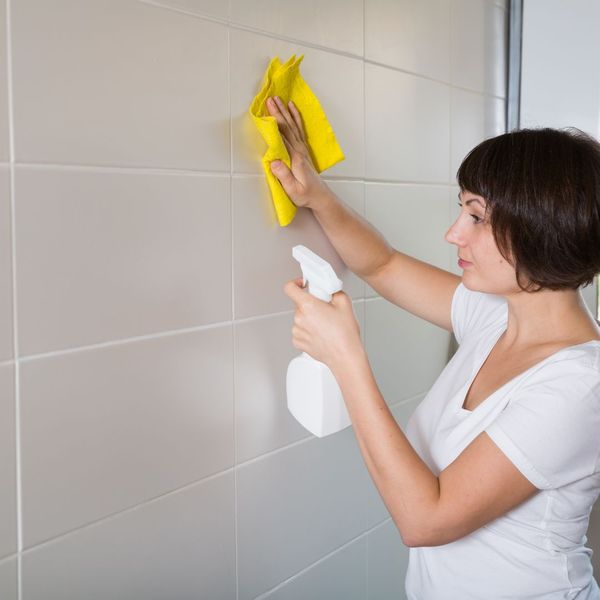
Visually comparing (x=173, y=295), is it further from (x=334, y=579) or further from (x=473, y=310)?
(x=334, y=579)

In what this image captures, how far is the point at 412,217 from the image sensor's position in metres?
1.58

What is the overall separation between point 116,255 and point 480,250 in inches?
20.9

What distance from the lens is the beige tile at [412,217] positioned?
4.79 feet

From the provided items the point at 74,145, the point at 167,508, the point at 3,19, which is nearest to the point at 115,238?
the point at 74,145

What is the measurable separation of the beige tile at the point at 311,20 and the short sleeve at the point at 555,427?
2.27 ft

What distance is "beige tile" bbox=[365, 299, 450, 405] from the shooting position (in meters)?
1.49

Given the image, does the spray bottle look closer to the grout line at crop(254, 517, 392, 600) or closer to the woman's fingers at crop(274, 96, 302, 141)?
the woman's fingers at crop(274, 96, 302, 141)

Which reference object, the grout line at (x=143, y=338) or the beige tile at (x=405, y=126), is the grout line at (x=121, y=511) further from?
the beige tile at (x=405, y=126)

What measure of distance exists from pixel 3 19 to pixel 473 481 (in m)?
0.81

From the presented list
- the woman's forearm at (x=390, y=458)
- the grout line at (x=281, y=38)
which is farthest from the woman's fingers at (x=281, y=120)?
the woman's forearm at (x=390, y=458)

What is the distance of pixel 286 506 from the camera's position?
1.29m

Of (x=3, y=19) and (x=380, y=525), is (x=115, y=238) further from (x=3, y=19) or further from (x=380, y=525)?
(x=380, y=525)

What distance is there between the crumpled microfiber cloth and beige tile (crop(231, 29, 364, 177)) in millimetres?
22

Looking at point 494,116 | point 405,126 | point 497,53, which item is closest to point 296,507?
point 405,126
